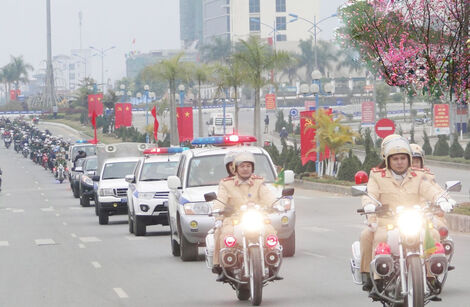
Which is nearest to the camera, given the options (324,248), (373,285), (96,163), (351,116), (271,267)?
(373,285)

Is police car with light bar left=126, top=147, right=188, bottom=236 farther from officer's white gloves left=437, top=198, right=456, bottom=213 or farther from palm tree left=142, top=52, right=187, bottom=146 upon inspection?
palm tree left=142, top=52, right=187, bottom=146

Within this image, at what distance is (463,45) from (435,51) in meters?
1.57

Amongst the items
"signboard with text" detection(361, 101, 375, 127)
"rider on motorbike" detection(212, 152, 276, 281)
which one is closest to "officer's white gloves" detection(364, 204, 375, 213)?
"rider on motorbike" detection(212, 152, 276, 281)

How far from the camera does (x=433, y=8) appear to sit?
2189 centimetres

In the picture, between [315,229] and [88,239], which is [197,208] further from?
[315,229]

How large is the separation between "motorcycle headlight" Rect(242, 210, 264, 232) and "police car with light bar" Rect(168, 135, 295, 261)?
204 inches

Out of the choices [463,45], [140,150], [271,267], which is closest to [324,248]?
[463,45]

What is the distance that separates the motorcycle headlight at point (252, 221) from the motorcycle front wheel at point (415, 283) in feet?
8.00

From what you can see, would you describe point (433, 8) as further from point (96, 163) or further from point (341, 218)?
point (96, 163)

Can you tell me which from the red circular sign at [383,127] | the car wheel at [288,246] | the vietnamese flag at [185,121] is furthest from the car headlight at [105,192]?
the vietnamese flag at [185,121]

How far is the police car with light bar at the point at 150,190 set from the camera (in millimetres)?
24016

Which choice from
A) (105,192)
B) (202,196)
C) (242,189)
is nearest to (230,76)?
(105,192)

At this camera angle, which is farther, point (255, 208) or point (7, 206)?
point (7, 206)

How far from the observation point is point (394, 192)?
10.6m
